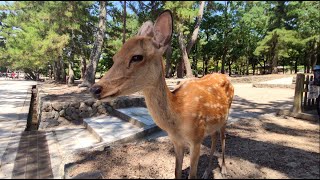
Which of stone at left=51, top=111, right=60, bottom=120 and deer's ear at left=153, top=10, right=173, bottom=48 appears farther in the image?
stone at left=51, top=111, right=60, bottom=120

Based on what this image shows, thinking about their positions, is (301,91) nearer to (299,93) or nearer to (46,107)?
(299,93)

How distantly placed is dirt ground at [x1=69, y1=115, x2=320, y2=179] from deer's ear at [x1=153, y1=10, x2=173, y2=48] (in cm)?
147

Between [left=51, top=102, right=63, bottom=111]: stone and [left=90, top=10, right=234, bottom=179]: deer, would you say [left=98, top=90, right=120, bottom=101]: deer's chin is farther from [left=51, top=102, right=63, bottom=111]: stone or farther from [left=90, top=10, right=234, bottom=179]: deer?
[left=51, top=102, right=63, bottom=111]: stone

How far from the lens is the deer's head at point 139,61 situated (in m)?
1.97

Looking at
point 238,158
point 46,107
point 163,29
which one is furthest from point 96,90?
point 46,107

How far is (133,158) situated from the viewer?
3926 millimetres

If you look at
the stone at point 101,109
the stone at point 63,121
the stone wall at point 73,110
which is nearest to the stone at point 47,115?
the stone wall at point 73,110

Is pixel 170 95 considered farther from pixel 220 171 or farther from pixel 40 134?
pixel 40 134

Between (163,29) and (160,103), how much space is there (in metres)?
0.62

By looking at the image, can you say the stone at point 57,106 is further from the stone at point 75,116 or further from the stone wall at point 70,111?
the stone at point 75,116

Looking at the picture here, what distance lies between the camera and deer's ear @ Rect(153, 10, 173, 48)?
2061 millimetres

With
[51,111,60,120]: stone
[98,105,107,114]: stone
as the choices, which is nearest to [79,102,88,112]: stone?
[98,105,107,114]: stone

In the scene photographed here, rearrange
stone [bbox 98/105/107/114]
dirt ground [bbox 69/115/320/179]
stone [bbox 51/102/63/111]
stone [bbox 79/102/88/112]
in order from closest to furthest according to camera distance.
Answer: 1. dirt ground [bbox 69/115/320/179]
2. stone [bbox 51/102/63/111]
3. stone [bbox 79/102/88/112]
4. stone [bbox 98/105/107/114]

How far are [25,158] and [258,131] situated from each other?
4.52 metres
